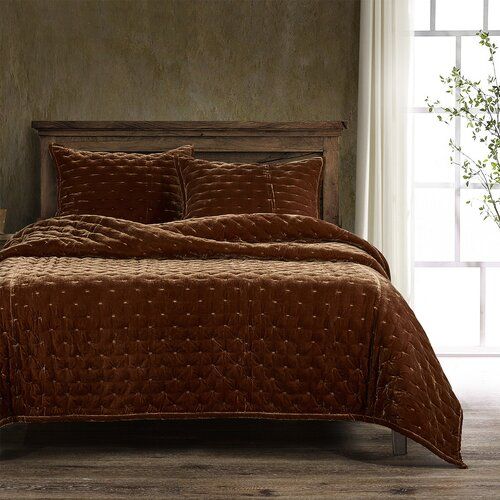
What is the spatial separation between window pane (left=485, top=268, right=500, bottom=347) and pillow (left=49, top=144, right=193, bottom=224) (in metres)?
1.86

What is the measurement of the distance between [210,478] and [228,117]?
8.16 ft

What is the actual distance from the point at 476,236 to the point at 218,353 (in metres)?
2.58

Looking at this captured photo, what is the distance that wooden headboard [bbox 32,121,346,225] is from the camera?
13.1 ft

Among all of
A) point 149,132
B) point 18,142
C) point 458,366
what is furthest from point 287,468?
point 18,142

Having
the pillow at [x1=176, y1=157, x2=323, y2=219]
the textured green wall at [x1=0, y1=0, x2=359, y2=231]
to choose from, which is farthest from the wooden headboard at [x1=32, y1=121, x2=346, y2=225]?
the pillow at [x1=176, y1=157, x2=323, y2=219]

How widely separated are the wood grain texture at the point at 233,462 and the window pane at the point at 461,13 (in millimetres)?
2446

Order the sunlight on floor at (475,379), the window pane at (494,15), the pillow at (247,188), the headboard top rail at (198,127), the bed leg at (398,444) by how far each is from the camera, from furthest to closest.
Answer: the window pane at (494,15) < the headboard top rail at (198,127) < the pillow at (247,188) < the sunlight on floor at (475,379) < the bed leg at (398,444)

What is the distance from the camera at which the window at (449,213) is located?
13.9 ft

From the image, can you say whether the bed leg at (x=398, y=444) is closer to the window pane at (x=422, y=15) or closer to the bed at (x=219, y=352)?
the bed at (x=219, y=352)

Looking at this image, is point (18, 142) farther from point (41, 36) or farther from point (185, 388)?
point (185, 388)

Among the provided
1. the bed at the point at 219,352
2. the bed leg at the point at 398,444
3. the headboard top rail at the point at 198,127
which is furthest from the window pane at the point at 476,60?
the bed leg at the point at 398,444

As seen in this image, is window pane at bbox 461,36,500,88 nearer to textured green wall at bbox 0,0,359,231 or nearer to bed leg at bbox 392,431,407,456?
textured green wall at bbox 0,0,359,231

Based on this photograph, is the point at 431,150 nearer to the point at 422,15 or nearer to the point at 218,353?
the point at 422,15

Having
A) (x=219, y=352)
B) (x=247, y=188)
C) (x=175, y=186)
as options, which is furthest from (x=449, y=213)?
(x=219, y=352)
